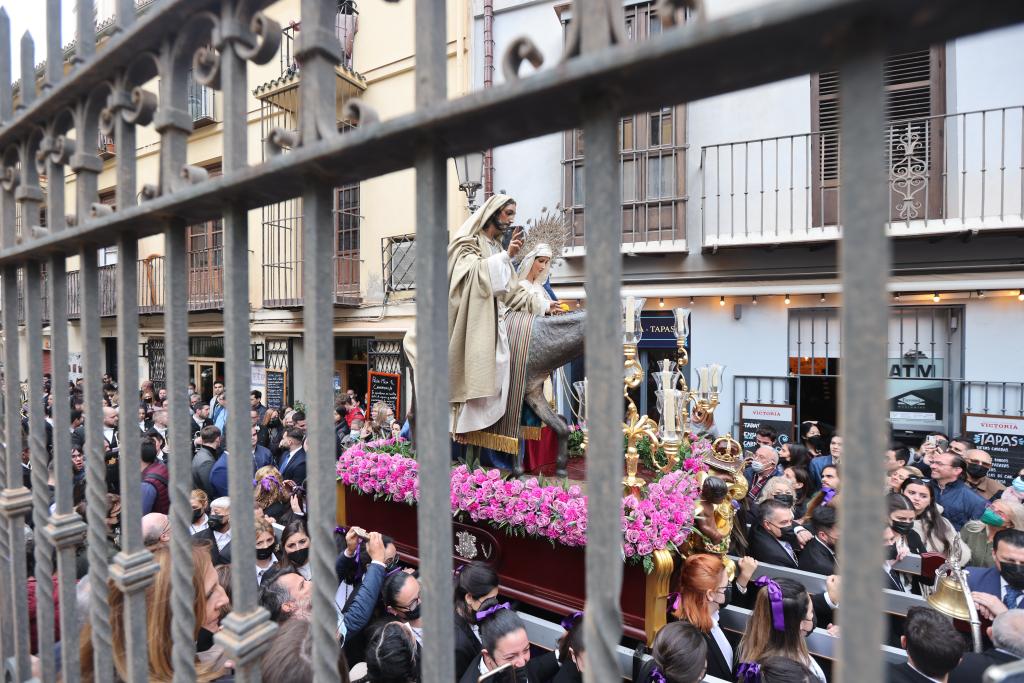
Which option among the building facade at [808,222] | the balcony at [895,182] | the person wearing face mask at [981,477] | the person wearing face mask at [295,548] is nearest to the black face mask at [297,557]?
the person wearing face mask at [295,548]

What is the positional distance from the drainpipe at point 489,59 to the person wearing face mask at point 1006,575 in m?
7.89

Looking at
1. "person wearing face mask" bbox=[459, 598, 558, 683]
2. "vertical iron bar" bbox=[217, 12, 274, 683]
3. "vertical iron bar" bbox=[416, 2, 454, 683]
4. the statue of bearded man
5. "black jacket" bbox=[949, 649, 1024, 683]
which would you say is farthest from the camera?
the statue of bearded man

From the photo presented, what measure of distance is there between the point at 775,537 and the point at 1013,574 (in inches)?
47.1

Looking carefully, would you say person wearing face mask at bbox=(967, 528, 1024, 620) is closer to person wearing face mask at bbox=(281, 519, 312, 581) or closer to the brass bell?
the brass bell

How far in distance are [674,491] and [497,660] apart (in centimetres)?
172

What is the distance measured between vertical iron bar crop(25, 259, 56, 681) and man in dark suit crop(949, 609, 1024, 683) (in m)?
3.13

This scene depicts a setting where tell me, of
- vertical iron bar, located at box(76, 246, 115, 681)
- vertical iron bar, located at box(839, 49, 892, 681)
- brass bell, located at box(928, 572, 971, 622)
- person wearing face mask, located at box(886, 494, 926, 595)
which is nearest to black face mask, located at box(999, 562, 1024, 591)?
brass bell, located at box(928, 572, 971, 622)

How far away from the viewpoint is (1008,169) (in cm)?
693

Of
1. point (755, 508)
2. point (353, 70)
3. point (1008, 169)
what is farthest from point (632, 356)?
point (353, 70)

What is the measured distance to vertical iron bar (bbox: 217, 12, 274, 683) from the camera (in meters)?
0.94

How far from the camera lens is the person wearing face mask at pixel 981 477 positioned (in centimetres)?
473

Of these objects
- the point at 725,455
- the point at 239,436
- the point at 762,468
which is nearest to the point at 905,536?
the point at 725,455

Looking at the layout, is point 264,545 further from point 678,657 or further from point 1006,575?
point 1006,575

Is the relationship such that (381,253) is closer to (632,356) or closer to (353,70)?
(353,70)
